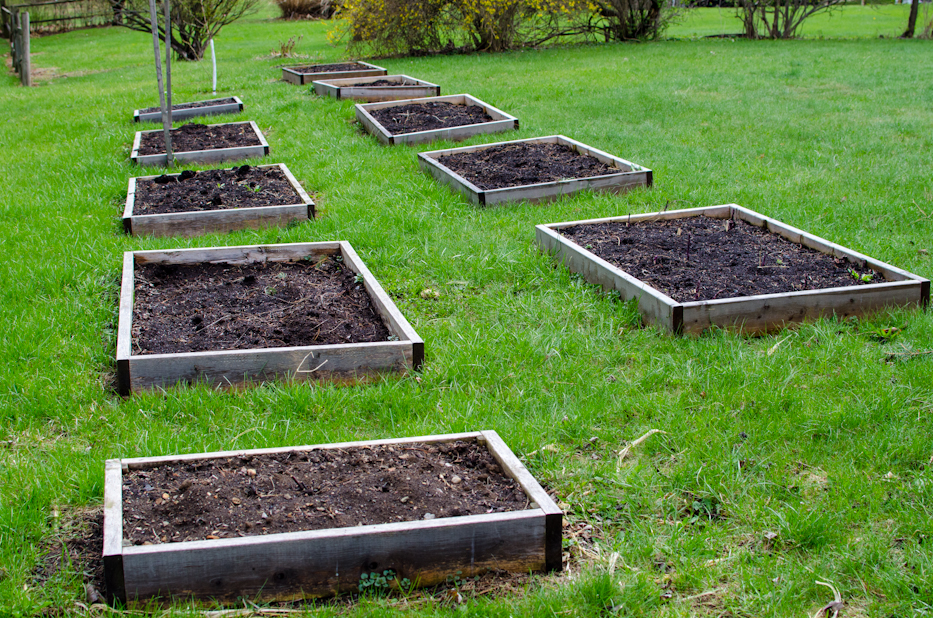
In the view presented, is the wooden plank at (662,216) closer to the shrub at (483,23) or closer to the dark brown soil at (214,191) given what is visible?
the dark brown soil at (214,191)

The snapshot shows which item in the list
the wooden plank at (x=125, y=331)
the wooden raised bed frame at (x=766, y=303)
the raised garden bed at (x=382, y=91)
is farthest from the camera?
the raised garden bed at (x=382, y=91)

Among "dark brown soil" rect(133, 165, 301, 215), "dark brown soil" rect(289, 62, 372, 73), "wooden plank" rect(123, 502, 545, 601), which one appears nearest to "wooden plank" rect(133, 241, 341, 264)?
"dark brown soil" rect(133, 165, 301, 215)

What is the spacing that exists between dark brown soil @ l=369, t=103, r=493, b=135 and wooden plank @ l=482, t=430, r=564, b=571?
659 centimetres

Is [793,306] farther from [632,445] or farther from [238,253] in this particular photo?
[238,253]

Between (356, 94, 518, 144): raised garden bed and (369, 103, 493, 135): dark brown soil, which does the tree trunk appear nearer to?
(356, 94, 518, 144): raised garden bed

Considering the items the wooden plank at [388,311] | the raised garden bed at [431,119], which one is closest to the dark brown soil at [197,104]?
the raised garden bed at [431,119]

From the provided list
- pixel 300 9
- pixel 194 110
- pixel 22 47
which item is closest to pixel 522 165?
pixel 194 110

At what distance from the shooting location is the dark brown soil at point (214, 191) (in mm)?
6148

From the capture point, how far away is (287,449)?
2832 mm

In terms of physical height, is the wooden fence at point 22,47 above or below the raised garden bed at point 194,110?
above

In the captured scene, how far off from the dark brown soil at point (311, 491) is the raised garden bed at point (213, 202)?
3.45m

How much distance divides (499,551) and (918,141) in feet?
26.2

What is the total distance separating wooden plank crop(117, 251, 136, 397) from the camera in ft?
11.3

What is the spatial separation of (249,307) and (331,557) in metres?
2.31
